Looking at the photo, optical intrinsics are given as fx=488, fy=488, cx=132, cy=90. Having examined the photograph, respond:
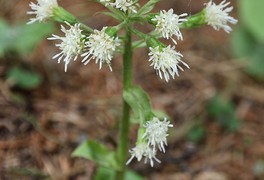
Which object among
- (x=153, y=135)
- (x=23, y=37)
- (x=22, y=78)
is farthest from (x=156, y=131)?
(x=23, y=37)

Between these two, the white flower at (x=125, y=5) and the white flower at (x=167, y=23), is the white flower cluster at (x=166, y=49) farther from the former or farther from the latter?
the white flower at (x=125, y=5)

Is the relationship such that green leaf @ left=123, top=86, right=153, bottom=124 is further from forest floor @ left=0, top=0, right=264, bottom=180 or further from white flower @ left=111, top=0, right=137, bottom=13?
forest floor @ left=0, top=0, right=264, bottom=180

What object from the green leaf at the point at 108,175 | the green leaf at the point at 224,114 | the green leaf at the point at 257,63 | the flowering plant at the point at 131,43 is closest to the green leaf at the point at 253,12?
the green leaf at the point at 257,63

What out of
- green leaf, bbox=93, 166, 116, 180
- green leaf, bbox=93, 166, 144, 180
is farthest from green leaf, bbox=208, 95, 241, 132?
green leaf, bbox=93, 166, 116, 180

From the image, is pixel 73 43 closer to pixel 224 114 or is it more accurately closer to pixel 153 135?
pixel 153 135

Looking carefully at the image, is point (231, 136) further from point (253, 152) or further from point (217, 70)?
point (217, 70)

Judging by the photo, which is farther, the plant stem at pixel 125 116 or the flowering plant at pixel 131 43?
the plant stem at pixel 125 116
